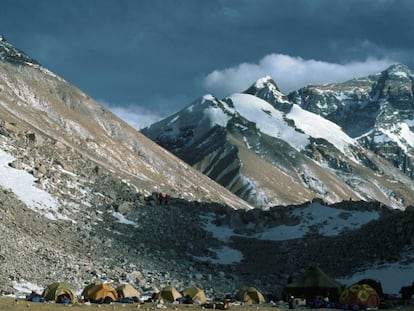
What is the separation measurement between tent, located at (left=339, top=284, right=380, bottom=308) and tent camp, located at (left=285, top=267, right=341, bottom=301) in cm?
727

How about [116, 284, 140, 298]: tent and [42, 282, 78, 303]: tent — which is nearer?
[42, 282, 78, 303]: tent

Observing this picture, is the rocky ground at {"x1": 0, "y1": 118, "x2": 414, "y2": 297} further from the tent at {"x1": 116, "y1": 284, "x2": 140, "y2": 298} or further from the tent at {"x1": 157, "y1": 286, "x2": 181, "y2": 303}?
the tent at {"x1": 157, "y1": 286, "x2": 181, "y2": 303}

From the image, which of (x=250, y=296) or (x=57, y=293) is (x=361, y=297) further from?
(x=57, y=293)

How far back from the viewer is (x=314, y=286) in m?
52.9

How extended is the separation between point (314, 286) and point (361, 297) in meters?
9.68

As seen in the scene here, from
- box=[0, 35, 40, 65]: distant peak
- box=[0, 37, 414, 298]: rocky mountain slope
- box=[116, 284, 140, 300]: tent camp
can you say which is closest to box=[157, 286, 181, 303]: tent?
box=[116, 284, 140, 300]: tent camp

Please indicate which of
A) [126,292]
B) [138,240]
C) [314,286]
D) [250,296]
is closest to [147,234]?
[138,240]

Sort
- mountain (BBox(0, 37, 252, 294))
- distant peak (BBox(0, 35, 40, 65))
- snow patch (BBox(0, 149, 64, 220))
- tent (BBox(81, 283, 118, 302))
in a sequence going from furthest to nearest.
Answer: distant peak (BBox(0, 35, 40, 65)) → snow patch (BBox(0, 149, 64, 220)) → mountain (BBox(0, 37, 252, 294)) → tent (BBox(81, 283, 118, 302))

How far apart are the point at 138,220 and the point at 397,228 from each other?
33.4 m

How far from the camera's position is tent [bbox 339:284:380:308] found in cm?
4322

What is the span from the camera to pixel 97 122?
6924 inches

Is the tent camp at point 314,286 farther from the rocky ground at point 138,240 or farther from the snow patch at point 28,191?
the snow patch at point 28,191

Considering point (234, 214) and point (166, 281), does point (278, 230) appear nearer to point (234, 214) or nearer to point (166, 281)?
point (234, 214)

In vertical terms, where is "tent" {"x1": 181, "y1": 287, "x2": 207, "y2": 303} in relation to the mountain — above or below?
below
